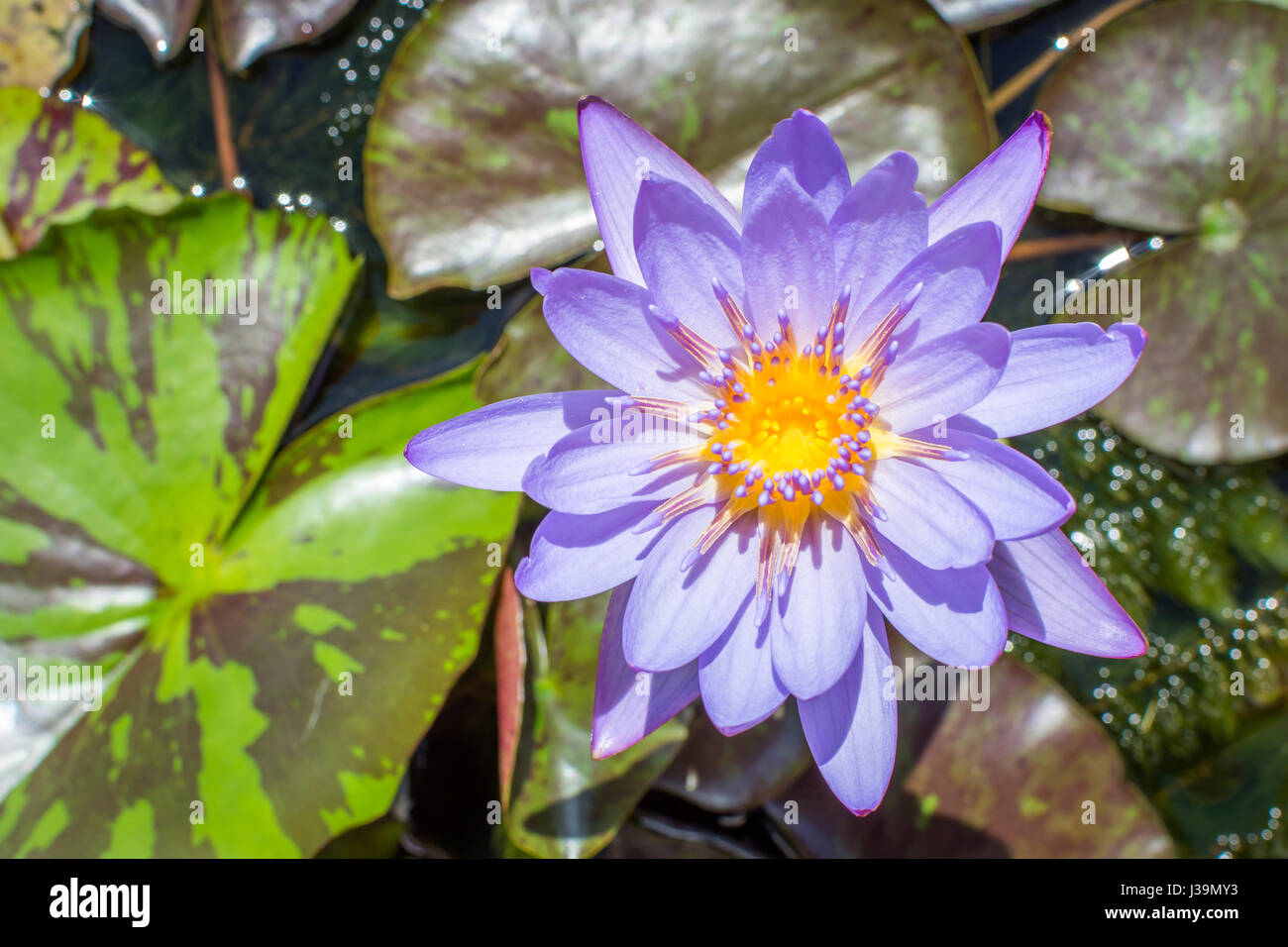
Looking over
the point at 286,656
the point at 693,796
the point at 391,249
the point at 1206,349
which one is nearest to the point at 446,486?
the point at 286,656

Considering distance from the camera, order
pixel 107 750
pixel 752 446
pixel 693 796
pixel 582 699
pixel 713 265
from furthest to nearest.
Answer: pixel 693 796, pixel 582 699, pixel 107 750, pixel 752 446, pixel 713 265

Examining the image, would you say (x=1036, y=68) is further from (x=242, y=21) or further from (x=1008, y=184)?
(x=242, y=21)

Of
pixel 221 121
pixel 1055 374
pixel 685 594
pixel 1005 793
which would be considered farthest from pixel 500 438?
pixel 221 121

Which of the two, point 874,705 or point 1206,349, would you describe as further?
point 1206,349

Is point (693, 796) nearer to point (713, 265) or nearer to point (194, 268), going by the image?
point (713, 265)

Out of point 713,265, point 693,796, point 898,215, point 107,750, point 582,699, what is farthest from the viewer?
point 693,796

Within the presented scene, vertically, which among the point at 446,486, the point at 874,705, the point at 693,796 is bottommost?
the point at 693,796

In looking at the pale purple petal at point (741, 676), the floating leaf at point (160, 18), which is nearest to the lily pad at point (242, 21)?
the floating leaf at point (160, 18)
